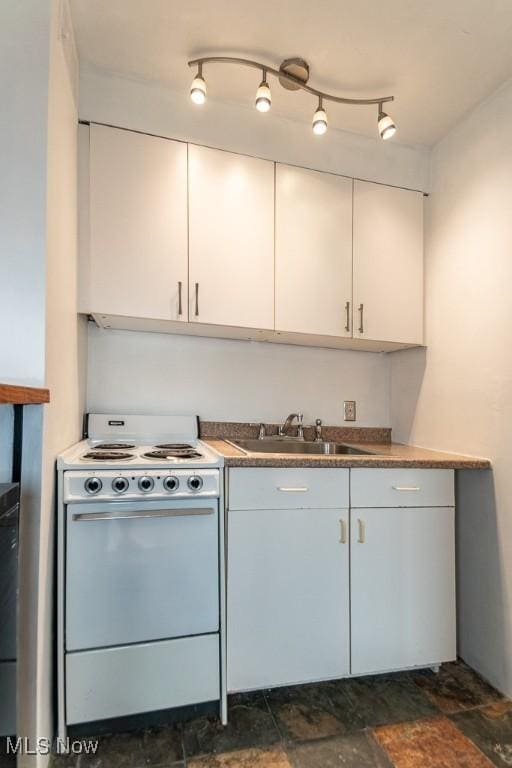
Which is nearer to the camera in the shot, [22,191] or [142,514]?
[22,191]

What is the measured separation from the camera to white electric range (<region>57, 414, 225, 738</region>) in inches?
53.4

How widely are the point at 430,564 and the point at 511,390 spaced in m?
0.82

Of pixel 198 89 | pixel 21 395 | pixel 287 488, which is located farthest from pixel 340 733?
pixel 198 89

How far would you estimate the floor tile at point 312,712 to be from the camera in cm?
143

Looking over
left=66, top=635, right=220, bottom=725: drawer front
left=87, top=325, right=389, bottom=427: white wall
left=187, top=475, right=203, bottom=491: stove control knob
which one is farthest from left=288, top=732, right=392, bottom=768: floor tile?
left=87, top=325, right=389, bottom=427: white wall

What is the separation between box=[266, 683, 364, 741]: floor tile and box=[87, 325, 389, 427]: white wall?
1265 millimetres

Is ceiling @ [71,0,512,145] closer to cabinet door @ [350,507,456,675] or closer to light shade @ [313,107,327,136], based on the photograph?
light shade @ [313,107,327,136]

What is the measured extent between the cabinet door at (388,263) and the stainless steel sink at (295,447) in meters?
0.64

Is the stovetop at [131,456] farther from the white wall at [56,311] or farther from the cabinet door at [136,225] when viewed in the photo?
the cabinet door at [136,225]

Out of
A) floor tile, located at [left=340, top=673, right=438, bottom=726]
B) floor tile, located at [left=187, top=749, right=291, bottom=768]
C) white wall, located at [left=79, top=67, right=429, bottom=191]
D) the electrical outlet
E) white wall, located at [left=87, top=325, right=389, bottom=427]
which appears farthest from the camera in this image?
the electrical outlet

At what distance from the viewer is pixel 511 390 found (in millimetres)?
1660

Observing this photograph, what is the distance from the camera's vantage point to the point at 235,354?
89.5 inches

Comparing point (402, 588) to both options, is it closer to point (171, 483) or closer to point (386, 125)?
point (171, 483)

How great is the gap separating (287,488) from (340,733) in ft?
2.85
